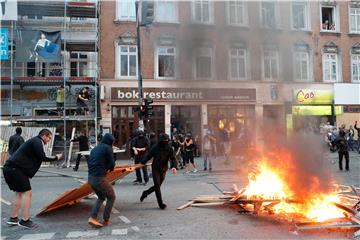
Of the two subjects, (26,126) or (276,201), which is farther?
(26,126)

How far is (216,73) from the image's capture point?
684 cm

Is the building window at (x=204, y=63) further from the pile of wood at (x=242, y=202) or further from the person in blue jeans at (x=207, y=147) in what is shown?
the person in blue jeans at (x=207, y=147)

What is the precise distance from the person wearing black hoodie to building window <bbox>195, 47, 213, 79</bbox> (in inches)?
82.8

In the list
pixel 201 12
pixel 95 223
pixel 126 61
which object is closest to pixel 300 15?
pixel 201 12

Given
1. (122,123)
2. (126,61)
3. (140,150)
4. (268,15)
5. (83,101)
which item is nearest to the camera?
(268,15)

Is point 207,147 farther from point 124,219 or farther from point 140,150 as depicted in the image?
point 124,219

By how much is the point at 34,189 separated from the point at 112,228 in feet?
16.0

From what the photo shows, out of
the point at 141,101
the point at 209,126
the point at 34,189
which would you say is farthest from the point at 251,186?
the point at 141,101

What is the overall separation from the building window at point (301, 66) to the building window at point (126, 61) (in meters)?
13.5

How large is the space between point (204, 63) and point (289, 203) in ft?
9.95

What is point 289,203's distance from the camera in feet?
22.9

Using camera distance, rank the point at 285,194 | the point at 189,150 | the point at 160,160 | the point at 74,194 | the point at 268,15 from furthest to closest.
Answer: the point at 189,150, the point at 160,160, the point at 285,194, the point at 74,194, the point at 268,15

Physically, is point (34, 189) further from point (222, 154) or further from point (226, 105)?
point (222, 154)

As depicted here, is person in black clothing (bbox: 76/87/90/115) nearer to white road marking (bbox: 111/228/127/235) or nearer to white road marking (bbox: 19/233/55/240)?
white road marking (bbox: 19/233/55/240)
